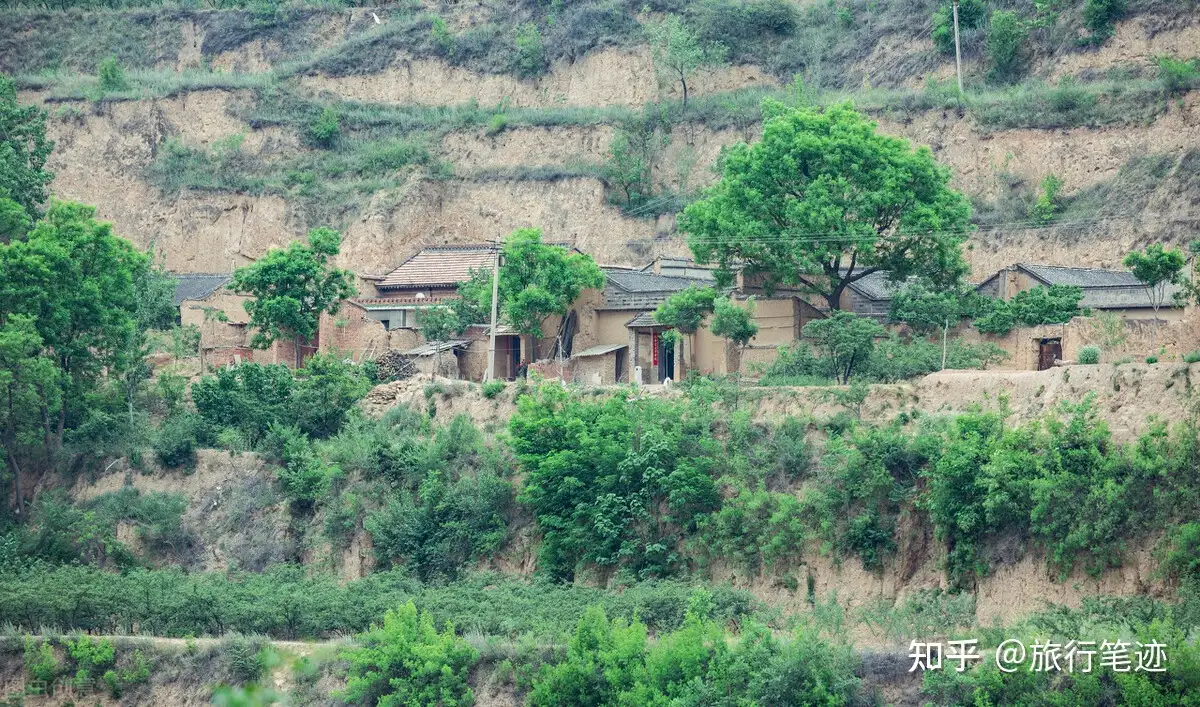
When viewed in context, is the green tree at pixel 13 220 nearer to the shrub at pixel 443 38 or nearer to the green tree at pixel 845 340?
the green tree at pixel 845 340

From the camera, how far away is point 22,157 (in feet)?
153

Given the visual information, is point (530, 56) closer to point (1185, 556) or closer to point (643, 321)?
point (643, 321)

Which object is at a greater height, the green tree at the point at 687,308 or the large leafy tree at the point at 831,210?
the large leafy tree at the point at 831,210

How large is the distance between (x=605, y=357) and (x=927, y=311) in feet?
24.9

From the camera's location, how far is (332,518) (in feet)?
120

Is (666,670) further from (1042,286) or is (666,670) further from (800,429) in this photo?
(1042,286)

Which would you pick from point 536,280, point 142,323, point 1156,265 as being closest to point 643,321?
point 536,280

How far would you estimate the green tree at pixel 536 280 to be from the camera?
42375 mm

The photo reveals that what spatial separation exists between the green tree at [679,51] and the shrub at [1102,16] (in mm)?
11009

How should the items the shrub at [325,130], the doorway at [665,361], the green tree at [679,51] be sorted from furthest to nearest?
the shrub at [325,130], the green tree at [679,51], the doorway at [665,361]

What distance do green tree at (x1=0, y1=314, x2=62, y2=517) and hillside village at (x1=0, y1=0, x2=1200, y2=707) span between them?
0.11 meters

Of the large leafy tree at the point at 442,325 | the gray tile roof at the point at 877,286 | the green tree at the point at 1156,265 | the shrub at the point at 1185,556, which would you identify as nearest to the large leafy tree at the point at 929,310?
the gray tile roof at the point at 877,286

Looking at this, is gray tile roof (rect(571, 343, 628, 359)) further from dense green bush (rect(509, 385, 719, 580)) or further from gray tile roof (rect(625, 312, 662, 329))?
dense green bush (rect(509, 385, 719, 580))

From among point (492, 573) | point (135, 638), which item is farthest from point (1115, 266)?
point (135, 638)
